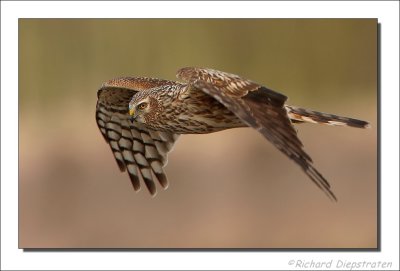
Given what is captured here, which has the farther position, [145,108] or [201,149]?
[201,149]

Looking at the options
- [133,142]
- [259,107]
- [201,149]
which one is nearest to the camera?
[259,107]

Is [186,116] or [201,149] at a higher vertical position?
[186,116]

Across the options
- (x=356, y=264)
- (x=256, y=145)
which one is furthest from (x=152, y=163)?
(x=256, y=145)

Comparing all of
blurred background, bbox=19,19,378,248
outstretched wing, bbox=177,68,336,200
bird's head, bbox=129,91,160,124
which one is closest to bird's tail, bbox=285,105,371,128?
outstretched wing, bbox=177,68,336,200

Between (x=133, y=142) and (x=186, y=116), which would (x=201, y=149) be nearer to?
(x=133, y=142)

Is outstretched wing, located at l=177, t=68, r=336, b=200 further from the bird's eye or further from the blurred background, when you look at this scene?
the blurred background

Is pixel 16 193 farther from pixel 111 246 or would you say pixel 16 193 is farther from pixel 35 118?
pixel 35 118

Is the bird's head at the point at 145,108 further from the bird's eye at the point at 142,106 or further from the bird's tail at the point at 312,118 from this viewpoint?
the bird's tail at the point at 312,118

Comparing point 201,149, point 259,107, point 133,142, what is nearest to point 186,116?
point 259,107
